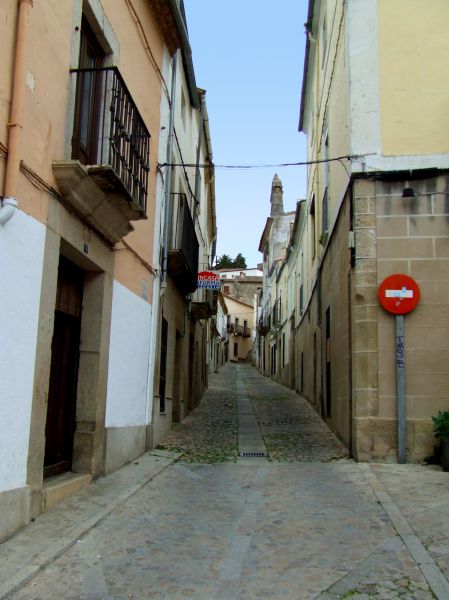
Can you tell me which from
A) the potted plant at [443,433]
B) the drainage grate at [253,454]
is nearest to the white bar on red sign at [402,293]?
the potted plant at [443,433]

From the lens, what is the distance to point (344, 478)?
682cm

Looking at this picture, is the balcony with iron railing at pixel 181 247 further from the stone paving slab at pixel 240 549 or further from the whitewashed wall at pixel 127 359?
the stone paving slab at pixel 240 549

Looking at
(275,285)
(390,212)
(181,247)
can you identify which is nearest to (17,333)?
(390,212)

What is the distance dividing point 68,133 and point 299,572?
431 centimetres

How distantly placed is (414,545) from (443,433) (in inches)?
119

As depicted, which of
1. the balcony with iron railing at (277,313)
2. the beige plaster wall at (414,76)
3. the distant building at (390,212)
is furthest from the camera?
the balcony with iron railing at (277,313)

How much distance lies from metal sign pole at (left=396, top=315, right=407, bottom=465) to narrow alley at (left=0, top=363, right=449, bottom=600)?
35 cm

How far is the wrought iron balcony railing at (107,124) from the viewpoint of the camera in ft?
20.2

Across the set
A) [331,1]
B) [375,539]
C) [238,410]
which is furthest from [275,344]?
[375,539]

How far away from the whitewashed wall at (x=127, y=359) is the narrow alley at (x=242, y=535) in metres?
0.70

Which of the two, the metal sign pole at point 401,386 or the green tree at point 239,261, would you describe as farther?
the green tree at point 239,261

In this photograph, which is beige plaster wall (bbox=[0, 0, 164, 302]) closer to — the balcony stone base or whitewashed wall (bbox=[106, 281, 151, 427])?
the balcony stone base

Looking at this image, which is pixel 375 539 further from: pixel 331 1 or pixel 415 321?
pixel 331 1

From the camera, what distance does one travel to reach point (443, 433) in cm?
709
